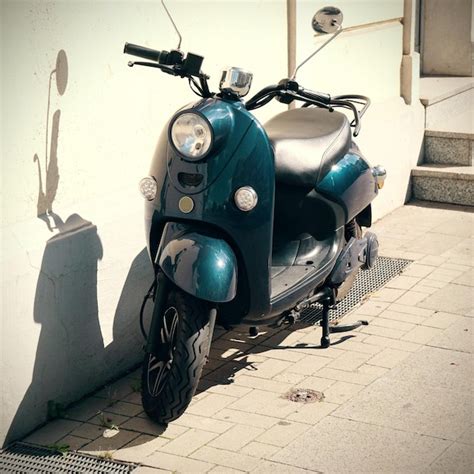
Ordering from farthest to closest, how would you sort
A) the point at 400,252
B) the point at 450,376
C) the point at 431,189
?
the point at 431,189 < the point at 400,252 < the point at 450,376

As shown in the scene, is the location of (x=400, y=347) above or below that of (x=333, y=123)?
below

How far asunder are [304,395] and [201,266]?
1.00 metres

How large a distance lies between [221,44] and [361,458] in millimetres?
2909

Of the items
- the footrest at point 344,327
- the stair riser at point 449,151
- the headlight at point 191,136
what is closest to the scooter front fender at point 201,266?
the headlight at point 191,136

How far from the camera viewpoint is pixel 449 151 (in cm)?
899

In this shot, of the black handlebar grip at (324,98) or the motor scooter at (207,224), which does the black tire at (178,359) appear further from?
the black handlebar grip at (324,98)

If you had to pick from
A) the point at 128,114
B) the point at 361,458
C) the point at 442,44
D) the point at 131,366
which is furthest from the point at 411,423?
the point at 442,44

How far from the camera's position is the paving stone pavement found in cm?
448

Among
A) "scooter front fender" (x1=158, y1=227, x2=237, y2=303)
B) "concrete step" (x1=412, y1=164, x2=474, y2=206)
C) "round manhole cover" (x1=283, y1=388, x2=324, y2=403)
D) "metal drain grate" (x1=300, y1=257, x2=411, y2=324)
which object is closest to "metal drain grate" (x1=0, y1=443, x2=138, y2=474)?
"scooter front fender" (x1=158, y1=227, x2=237, y2=303)

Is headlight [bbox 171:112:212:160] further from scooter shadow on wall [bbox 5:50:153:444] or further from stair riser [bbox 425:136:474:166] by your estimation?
stair riser [bbox 425:136:474:166]

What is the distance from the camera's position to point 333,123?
568 centimetres

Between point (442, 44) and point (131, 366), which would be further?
point (442, 44)

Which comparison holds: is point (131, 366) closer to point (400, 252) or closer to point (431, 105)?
point (400, 252)

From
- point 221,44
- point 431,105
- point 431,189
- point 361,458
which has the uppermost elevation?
point 221,44
